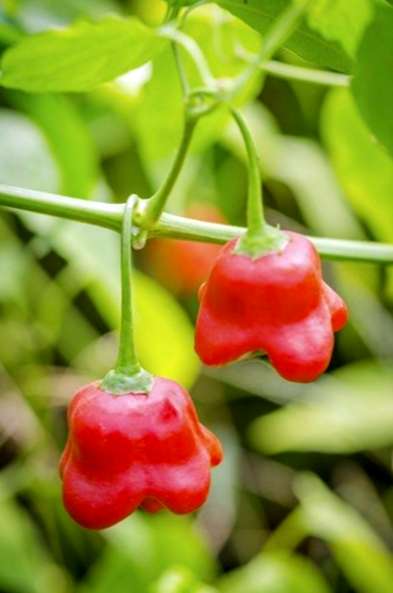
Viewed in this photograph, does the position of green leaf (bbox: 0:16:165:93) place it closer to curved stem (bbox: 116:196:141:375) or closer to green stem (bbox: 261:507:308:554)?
curved stem (bbox: 116:196:141:375)

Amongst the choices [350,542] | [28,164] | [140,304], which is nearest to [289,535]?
[350,542]

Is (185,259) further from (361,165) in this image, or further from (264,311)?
(264,311)

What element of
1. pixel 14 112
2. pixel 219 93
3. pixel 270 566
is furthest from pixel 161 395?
pixel 14 112

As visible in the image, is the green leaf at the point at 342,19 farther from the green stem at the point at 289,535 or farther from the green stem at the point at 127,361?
the green stem at the point at 289,535

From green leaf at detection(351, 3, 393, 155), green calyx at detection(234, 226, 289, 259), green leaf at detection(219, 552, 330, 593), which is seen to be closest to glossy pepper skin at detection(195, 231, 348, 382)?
green calyx at detection(234, 226, 289, 259)

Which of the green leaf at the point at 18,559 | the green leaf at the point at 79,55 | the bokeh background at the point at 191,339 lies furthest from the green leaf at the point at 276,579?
the green leaf at the point at 79,55

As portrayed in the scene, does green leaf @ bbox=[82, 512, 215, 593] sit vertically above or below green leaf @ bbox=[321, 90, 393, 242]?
below

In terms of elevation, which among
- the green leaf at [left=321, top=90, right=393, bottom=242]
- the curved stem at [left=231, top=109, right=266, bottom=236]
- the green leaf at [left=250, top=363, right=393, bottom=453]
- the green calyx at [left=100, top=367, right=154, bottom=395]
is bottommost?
the green leaf at [left=250, top=363, right=393, bottom=453]

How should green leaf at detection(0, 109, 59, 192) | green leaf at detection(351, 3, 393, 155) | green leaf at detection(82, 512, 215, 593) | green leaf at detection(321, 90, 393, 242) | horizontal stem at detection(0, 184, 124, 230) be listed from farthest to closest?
green leaf at detection(82, 512, 215, 593), green leaf at detection(0, 109, 59, 192), green leaf at detection(321, 90, 393, 242), horizontal stem at detection(0, 184, 124, 230), green leaf at detection(351, 3, 393, 155)
